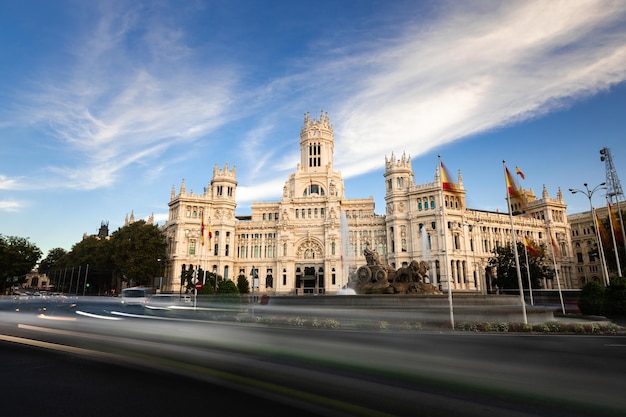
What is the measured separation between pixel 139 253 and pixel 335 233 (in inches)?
1634

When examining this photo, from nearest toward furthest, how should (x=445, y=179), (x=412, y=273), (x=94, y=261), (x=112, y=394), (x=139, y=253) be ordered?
(x=112, y=394), (x=445, y=179), (x=412, y=273), (x=139, y=253), (x=94, y=261)

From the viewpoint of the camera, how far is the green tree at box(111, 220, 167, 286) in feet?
251

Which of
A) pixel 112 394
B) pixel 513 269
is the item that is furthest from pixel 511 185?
pixel 513 269

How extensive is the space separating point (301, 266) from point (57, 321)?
70084 mm

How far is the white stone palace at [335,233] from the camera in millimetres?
78125

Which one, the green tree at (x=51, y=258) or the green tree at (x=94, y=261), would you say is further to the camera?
the green tree at (x=51, y=258)

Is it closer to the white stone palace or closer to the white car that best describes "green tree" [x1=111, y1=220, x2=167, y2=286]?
the white stone palace

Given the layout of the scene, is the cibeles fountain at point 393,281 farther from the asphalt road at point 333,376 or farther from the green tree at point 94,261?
the green tree at point 94,261

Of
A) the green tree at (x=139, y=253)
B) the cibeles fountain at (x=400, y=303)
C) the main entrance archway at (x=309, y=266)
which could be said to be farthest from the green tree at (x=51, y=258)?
the cibeles fountain at (x=400, y=303)

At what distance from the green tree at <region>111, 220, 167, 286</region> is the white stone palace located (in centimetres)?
419

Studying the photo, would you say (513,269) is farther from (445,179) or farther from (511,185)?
(445,179)

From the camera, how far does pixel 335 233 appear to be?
3332 inches

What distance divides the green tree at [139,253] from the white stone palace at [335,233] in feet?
13.7

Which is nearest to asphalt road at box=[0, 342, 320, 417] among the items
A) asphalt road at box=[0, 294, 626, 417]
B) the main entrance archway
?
asphalt road at box=[0, 294, 626, 417]
